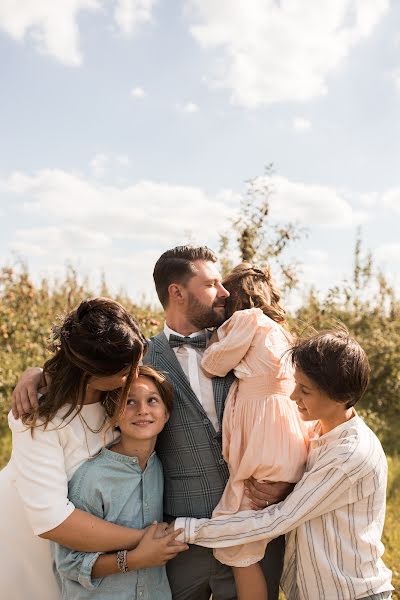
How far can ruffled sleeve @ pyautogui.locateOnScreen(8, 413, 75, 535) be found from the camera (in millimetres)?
2654

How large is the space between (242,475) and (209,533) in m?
0.26

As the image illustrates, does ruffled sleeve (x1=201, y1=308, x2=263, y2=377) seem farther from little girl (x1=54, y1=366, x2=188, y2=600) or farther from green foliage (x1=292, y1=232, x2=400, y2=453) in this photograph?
green foliage (x1=292, y1=232, x2=400, y2=453)

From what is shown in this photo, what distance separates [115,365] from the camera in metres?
2.65

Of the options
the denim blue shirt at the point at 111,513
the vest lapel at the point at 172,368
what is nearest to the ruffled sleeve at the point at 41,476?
the denim blue shirt at the point at 111,513

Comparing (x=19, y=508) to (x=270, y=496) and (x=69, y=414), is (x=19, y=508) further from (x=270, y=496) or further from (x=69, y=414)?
(x=270, y=496)

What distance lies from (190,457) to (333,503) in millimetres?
648

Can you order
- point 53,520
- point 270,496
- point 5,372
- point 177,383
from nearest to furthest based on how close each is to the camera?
point 53,520 < point 270,496 < point 177,383 < point 5,372

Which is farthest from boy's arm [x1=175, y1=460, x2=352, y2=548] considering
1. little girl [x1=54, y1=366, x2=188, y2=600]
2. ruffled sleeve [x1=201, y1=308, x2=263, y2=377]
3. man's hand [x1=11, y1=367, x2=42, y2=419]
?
man's hand [x1=11, y1=367, x2=42, y2=419]

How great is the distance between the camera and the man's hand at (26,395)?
2789 mm

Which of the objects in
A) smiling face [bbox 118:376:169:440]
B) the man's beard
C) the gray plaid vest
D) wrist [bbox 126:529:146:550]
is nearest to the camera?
wrist [bbox 126:529:146:550]

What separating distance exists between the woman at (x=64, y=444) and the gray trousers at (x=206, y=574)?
0.33m

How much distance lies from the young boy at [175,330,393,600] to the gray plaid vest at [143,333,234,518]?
0.64 ft

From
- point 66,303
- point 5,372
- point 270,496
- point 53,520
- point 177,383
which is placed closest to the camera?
point 53,520

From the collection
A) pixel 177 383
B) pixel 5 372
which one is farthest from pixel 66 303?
pixel 177 383
